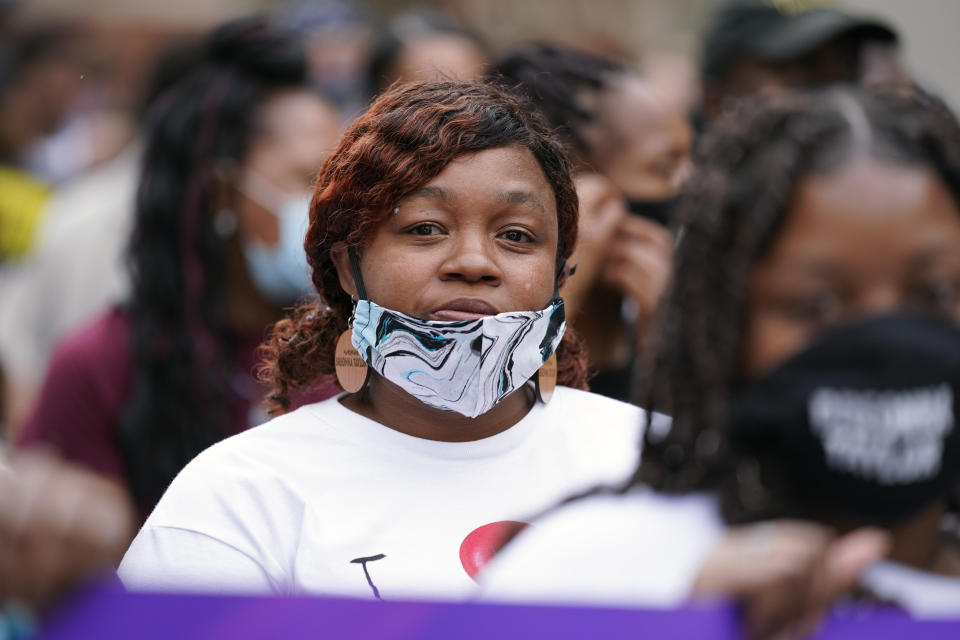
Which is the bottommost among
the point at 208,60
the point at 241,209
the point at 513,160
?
the point at 241,209

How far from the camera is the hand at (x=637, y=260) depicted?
172 inches

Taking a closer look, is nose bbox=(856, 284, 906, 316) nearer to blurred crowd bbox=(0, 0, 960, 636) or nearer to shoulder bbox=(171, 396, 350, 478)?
blurred crowd bbox=(0, 0, 960, 636)

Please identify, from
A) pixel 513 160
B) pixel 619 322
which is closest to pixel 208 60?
pixel 619 322

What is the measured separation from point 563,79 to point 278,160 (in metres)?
1.09

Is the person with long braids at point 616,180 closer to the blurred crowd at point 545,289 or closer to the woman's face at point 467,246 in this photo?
the blurred crowd at point 545,289

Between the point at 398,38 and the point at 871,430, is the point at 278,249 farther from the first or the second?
the point at 871,430

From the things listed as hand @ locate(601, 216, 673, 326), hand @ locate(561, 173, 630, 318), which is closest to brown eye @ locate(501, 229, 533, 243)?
Answer: hand @ locate(561, 173, 630, 318)

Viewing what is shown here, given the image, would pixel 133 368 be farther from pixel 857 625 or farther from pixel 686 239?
pixel 857 625

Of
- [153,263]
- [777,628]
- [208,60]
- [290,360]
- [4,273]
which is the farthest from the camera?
[4,273]

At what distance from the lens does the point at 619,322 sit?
4.55 meters

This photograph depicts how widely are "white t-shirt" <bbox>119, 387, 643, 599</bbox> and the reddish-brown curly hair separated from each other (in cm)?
30

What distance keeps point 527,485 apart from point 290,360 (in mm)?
721

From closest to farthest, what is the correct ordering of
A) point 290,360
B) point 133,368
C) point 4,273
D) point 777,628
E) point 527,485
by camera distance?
1. point 777,628
2. point 527,485
3. point 290,360
4. point 133,368
5. point 4,273

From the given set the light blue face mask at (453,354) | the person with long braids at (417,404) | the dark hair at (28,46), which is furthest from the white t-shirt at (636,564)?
the dark hair at (28,46)
